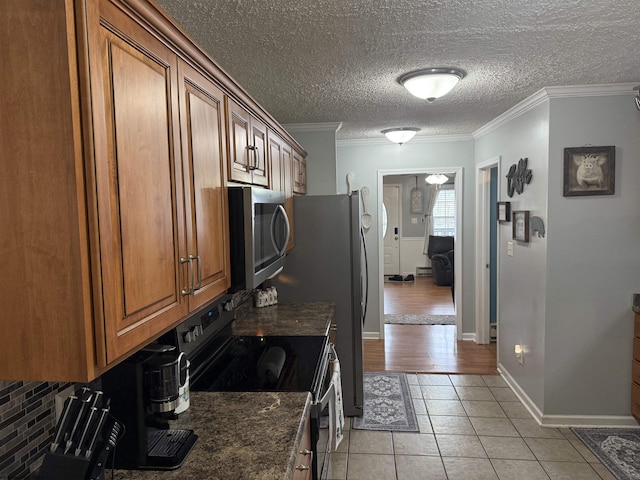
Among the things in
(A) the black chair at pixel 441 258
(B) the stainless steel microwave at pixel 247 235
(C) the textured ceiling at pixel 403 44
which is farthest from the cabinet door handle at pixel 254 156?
(A) the black chair at pixel 441 258

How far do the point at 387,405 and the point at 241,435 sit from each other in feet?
7.65

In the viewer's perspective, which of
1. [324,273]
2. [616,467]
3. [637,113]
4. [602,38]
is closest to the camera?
[602,38]

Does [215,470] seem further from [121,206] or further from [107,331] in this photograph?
[121,206]

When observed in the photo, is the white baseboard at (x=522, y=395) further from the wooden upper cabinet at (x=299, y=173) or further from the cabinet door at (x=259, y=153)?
the cabinet door at (x=259, y=153)

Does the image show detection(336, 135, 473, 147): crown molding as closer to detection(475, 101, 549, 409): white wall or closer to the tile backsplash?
detection(475, 101, 549, 409): white wall

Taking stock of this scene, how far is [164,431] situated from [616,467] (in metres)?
2.68

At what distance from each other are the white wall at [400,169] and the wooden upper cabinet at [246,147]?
2.74 m

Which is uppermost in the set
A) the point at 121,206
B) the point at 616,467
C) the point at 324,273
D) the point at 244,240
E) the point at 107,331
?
the point at 121,206

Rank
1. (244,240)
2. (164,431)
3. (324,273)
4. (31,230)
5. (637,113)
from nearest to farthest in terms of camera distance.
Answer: (31,230) → (164,431) → (244,240) → (637,113) → (324,273)

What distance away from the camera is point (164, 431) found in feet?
4.50

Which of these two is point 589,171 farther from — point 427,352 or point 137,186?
point 137,186

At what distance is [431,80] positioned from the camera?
2.47 m

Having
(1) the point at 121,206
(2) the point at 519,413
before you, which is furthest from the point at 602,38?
(2) the point at 519,413

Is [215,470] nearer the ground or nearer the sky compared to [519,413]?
nearer the sky
